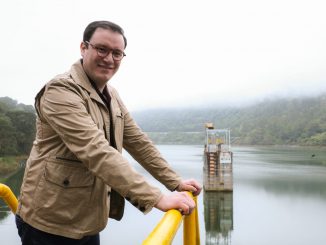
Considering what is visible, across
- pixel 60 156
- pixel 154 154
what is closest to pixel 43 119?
pixel 60 156

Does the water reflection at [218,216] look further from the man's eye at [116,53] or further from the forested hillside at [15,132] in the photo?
the forested hillside at [15,132]

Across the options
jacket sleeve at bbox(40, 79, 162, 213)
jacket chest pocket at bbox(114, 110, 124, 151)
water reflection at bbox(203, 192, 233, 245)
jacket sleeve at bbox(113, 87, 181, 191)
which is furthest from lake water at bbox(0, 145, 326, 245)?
jacket sleeve at bbox(40, 79, 162, 213)

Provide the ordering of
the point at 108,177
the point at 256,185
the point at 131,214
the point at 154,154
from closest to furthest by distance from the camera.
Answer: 1. the point at 108,177
2. the point at 154,154
3. the point at 131,214
4. the point at 256,185

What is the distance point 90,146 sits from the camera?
117 cm

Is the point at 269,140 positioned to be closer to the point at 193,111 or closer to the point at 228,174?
the point at 228,174

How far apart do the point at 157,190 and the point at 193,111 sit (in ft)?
651

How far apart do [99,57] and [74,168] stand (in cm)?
42

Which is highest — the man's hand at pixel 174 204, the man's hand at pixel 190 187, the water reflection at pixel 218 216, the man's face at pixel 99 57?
the man's face at pixel 99 57

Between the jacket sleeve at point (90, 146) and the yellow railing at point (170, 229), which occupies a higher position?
the jacket sleeve at point (90, 146)

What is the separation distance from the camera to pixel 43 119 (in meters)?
1.30

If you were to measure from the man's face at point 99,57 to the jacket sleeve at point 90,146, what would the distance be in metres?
0.20

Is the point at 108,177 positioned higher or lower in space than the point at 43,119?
lower

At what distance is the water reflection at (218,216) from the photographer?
642 inches

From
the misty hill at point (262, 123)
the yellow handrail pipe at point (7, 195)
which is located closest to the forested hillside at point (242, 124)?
the misty hill at point (262, 123)
